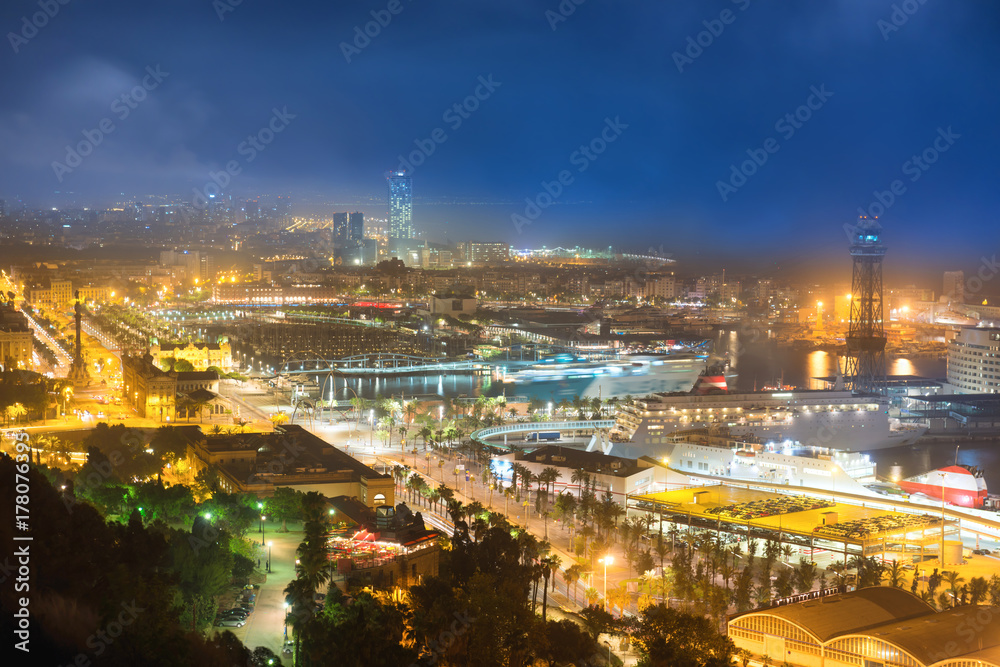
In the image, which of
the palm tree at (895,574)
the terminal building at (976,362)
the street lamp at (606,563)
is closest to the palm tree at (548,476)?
the street lamp at (606,563)

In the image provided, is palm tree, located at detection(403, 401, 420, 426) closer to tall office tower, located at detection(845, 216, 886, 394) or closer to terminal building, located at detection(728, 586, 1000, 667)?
tall office tower, located at detection(845, 216, 886, 394)

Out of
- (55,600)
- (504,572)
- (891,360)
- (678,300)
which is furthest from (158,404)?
(678,300)

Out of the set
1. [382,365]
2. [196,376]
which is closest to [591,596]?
[196,376]

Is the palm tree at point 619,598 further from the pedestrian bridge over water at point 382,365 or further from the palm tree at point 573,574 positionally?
the pedestrian bridge over water at point 382,365

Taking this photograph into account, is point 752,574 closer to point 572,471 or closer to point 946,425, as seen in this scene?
point 572,471

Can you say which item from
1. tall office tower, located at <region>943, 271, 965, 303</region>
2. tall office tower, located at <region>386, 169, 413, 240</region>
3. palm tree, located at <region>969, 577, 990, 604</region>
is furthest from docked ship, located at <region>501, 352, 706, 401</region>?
tall office tower, located at <region>386, 169, 413, 240</region>

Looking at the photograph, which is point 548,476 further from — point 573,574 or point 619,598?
point 619,598

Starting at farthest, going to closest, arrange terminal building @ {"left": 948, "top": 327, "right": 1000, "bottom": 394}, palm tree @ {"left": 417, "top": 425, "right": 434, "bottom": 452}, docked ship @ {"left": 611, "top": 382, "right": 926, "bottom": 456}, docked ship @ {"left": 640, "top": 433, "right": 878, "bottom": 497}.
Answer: terminal building @ {"left": 948, "top": 327, "right": 1000, "bottom": 394} < palm tree @ {"left": 417, "top": 425, "right": 434, "bottom": 452} < docked ship @ {"left": 611, "top": 382, "right": 926, "bottom": 456} < docked ship @ {"left": 640, "top": 433, "right": 878, "bottom": 497}
